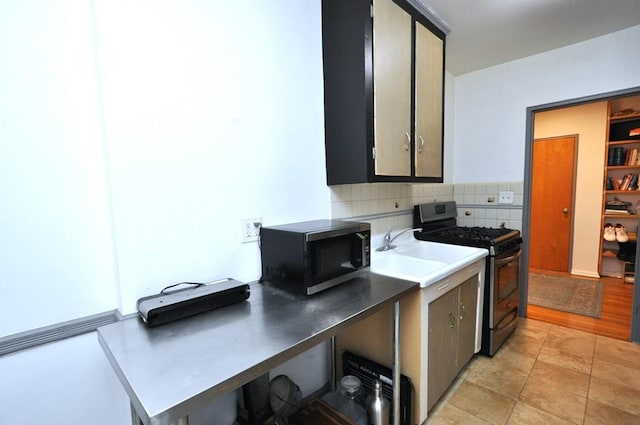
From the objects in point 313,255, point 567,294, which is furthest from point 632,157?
point 313,255

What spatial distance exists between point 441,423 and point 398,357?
624 mm

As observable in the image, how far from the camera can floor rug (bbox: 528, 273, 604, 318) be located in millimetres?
3039

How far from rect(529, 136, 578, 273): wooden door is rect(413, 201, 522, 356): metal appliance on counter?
7.16ft

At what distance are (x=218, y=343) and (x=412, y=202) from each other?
6.92 ft

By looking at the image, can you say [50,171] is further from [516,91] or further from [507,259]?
[516,91]

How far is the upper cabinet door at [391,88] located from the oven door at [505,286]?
108cm

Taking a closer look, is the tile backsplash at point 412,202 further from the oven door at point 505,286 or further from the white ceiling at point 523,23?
the white ceiling at point 523,23

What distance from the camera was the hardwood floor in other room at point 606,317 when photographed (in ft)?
8.39

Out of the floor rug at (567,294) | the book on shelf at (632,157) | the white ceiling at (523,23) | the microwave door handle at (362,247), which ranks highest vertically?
the white ceiling at (523,23)

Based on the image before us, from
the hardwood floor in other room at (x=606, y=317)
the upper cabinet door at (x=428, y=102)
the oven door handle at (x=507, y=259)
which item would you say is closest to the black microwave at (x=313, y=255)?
the upper cabinet door at (x=428, y=102)

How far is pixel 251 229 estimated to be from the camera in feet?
4.83

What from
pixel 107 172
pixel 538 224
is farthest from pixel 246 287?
pixel 538 224

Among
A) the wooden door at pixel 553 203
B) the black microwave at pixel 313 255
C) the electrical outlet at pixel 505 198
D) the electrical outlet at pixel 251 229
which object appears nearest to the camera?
the black microwave at pixel 313 255

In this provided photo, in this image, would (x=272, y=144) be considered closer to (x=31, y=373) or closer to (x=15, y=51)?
(x=15, y=51)
